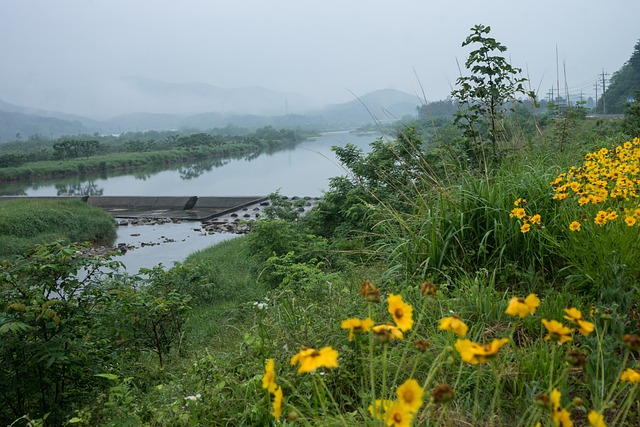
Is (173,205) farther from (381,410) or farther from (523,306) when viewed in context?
(523,306)

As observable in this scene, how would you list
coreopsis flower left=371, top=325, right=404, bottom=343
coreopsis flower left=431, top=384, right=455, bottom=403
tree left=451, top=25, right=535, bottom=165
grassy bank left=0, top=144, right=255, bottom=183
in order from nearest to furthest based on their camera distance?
coreopsis flower left=431, top=384, right=455, bottom=403
coreopsis flower left=371, top=325, right=404, bottom=343
tree left=451, top=25, right=535, bottom=165
grassy bank left=0, top=144, right=255, bottom=183

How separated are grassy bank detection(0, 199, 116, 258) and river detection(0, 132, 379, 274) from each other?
676 mm

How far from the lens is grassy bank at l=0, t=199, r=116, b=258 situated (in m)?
14.5

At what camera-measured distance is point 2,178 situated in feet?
113

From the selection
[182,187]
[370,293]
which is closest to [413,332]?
[370,293]

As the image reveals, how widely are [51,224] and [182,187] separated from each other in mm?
14465

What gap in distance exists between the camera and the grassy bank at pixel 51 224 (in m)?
14.5

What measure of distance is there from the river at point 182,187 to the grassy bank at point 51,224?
2.22 ft

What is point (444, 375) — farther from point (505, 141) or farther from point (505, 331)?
point (505, 141)

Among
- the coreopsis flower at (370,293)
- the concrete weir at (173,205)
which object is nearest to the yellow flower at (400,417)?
the coreopsis flower at (370,293)

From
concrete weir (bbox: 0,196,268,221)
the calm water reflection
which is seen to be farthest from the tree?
the calm water reflection

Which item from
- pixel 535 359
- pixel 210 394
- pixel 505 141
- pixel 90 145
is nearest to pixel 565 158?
pixel 505 141

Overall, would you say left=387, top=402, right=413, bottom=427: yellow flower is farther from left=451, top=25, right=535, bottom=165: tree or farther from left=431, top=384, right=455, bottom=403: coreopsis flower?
left=451, top=25, right=535, bottom=165: tree

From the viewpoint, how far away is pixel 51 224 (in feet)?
51.9
